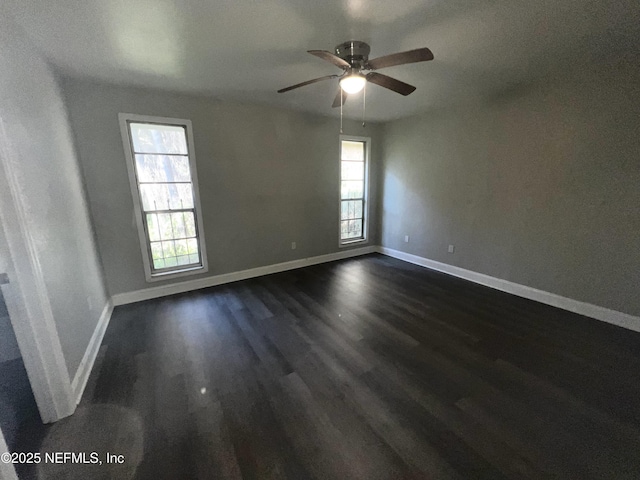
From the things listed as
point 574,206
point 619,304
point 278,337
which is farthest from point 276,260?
point 619,304

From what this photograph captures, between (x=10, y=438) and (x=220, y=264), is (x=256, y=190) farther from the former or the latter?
(x=10, y=438)

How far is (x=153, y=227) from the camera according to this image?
10.7ft

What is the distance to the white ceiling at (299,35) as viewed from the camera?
62.7 inches

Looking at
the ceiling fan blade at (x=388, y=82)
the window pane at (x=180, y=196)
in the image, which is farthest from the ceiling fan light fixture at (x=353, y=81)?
the window pane at (x=180, y=196)

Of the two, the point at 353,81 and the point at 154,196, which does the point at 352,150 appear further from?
the point at 154,196

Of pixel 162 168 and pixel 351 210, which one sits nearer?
pixel 162 168

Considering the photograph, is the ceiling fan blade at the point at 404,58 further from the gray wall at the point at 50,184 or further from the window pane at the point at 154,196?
the window pane at the point at 154,196

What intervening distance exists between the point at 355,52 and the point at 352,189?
300 centimetres

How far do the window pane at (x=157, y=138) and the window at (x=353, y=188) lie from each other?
258 centimetres

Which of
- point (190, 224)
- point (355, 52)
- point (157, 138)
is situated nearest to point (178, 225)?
point (190, 224)

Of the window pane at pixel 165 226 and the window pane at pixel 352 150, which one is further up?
the window pane at pixel 352 150

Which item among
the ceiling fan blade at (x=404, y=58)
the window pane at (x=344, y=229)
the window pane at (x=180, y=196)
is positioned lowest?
the window pane at (x=344, y=229)

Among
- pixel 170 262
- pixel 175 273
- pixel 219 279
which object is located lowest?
pixel 219 279

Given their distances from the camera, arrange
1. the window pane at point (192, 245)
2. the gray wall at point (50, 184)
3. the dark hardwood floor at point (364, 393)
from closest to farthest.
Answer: the dark hardwood floor at point (364, 393) < the gray wall at point (50, 184) < the window pane at point (192, 245)
